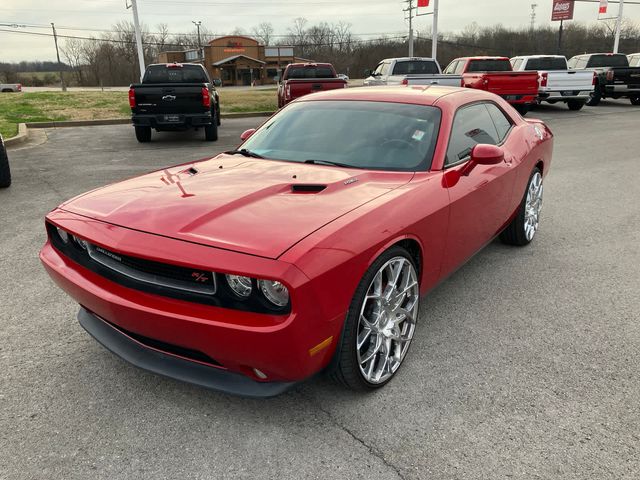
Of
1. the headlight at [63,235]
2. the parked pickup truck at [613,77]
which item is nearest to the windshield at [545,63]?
the parked pickup truck at [613,77]

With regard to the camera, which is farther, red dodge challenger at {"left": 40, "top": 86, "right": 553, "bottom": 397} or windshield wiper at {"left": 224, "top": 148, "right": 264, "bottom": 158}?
windshield wiper at {"left": 224, "top": 148, "right": 264, "bottom": 158}

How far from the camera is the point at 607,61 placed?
70.4ft

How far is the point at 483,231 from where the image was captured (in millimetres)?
3857

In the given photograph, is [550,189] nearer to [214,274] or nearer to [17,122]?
[214,274]

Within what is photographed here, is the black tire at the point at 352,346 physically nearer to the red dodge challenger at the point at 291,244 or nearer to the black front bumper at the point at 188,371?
the red dodge challenger at the point at 291,244

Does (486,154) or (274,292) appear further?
(486,154)

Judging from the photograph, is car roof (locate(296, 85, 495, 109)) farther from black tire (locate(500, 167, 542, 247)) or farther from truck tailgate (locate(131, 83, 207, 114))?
truck tailgate (locate(131, 83, 207, 114))

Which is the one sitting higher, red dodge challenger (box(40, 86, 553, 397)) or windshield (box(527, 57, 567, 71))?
windshield (box(527, 57, 567, 71))

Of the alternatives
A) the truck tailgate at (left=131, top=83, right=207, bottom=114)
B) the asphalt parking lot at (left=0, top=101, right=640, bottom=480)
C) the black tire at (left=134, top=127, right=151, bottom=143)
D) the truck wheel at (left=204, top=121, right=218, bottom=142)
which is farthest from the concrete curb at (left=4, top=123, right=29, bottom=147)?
the asphalt parking lot at (left=0, top=101, right=640, bottom=480)

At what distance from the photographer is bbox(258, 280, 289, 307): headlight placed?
85.3 inches

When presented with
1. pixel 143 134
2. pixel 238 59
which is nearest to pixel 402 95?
pixel 143 134

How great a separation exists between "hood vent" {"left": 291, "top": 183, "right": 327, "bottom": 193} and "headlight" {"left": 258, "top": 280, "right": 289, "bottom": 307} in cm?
82

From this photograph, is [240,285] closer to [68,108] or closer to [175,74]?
[175,74]

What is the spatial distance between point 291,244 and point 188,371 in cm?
77
